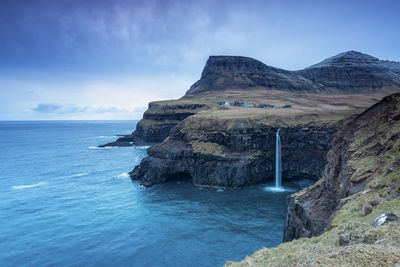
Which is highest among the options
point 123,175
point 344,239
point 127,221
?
point 344,239

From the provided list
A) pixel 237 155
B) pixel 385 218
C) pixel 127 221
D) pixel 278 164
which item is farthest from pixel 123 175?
pixel 385 218

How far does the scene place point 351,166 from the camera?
23.9 metres

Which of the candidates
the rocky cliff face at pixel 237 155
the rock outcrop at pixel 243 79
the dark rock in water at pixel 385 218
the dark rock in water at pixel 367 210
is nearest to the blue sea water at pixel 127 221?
the rocky cliff face at pixel 237 155

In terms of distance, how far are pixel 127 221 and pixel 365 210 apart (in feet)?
132

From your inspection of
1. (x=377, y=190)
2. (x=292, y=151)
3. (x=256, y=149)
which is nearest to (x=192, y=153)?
(x=256, y=149)

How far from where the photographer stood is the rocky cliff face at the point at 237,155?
211ft

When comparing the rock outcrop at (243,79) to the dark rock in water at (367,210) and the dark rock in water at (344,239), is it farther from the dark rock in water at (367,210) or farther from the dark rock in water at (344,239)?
the dark rock in water at (344,239)

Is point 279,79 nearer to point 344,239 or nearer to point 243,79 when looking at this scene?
point 243,79

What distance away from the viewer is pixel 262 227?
41094 mm

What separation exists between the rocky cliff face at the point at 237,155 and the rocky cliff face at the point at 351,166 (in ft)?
111

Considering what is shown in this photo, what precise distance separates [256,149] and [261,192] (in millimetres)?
→ 14635

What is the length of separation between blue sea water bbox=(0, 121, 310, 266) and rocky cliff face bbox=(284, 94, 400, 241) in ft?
37.3

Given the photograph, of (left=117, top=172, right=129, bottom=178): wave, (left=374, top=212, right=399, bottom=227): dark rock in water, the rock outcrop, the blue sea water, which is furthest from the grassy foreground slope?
the rock outcrop

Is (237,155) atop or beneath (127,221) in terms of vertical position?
atop
